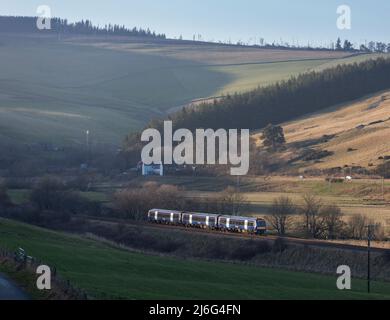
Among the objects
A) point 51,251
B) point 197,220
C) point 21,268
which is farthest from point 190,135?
point 21,268

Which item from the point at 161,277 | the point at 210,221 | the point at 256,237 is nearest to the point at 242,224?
the point at 210,221

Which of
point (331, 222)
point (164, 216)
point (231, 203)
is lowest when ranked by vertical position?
point (164, 216)

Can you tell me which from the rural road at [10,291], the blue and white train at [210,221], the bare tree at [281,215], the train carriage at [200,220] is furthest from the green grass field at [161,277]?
the bare tree at [281,215]

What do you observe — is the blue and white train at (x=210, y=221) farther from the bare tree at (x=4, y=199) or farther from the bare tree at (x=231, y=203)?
the bare tree at (x=4, y=199)

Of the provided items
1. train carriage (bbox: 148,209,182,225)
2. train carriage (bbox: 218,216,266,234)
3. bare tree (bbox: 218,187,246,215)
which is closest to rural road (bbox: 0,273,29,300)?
train carriage (bbox: 218,216,266,234)

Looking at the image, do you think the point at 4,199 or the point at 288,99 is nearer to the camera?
the point at 4,199

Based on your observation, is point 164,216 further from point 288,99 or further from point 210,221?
point 288,99
